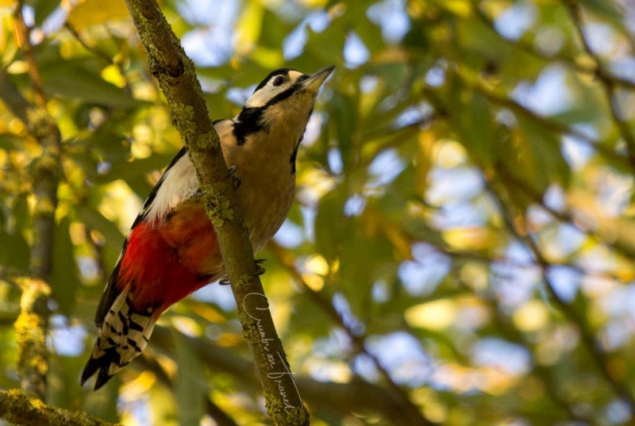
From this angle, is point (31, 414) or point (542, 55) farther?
point (542, 55)

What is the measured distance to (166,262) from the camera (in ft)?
11.8

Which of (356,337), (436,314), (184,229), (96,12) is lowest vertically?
(184,229)

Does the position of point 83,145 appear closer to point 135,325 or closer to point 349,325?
point 135,325

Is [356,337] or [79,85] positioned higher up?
[79,85]

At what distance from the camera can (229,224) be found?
2.54m

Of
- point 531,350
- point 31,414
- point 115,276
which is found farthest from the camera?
point 531,350

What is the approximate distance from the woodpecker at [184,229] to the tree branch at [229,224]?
0.81 metres

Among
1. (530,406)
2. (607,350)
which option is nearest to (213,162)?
(530,406)

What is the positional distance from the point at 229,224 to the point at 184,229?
37.9 inches

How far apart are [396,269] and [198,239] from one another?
1211 mm

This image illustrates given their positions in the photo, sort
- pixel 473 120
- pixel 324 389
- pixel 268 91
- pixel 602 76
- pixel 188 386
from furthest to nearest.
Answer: pixel 324 389, pixel 602 76, pixel 268 91, pixel 473 120, pixel 188 386

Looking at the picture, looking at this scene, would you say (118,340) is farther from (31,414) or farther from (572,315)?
(572,315)

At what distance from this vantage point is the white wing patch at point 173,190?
335 centimetres

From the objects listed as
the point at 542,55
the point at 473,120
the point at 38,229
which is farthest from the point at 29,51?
the point at 542,55
